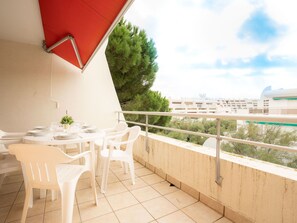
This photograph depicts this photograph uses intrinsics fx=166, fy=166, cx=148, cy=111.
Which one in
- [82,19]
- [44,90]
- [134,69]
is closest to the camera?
[82,19]

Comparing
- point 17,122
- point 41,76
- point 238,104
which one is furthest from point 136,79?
point 238,104

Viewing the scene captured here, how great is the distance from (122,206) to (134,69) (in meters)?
7.31

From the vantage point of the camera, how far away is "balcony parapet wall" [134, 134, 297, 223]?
128 centimetres

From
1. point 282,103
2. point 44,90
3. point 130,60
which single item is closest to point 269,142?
point 282,103

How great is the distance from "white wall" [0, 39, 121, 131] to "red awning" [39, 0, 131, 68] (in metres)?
1.08

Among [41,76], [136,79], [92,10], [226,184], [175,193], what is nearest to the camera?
[226,184]

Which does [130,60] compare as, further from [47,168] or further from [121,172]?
[47,168]

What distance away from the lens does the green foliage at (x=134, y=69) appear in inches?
310

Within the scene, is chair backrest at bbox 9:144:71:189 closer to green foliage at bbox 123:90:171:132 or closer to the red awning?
the red awning

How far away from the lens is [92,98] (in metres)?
4.32

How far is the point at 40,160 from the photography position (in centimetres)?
134

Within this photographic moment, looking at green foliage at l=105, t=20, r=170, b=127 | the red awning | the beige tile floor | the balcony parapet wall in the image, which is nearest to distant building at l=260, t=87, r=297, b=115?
green foliage at l=105, t=20, r=170, b=127

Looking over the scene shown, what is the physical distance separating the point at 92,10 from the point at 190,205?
8.00 feet

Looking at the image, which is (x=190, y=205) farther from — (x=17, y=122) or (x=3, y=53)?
(x=3, y=53)
